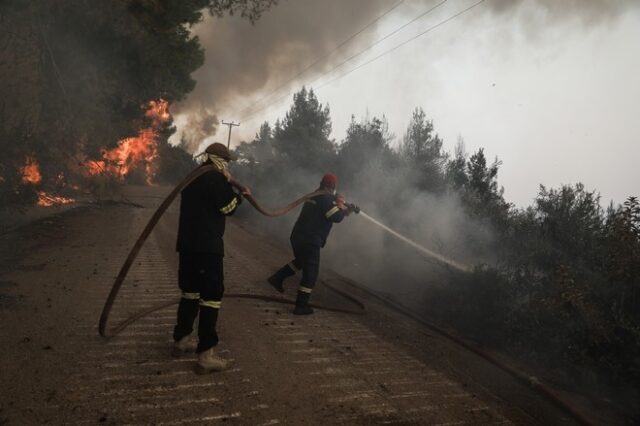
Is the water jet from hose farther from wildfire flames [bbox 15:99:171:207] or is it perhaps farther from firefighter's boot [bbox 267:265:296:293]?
wildfire flames [bbox 15:99:171:207]

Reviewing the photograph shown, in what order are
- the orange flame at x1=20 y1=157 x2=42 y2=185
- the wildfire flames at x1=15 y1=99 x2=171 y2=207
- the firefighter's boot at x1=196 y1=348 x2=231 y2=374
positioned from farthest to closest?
the wildfire flames at x1=15 y1=99 x2=171 y2=207
the orange flame at x1=20 y1=157 x2=42 y2=185
the firefighter's boot at x1=196 y1=348 x2=231 y2=374

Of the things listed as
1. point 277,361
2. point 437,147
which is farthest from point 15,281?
point 437,147

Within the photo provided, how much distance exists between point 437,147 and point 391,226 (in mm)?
6413

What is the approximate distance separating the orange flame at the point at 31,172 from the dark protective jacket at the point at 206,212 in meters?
9.63

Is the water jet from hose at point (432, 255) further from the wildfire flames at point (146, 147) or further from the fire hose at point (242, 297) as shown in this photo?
the wildfire flames at point (146, 147)

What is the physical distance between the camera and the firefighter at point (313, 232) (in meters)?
5.98

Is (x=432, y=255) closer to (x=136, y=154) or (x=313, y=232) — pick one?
(x=313, y=232)

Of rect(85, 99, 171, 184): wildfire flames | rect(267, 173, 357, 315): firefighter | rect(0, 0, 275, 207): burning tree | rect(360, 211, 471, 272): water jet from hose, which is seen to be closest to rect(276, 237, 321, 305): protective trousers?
rect(267, 173, 357, 315): firefighter

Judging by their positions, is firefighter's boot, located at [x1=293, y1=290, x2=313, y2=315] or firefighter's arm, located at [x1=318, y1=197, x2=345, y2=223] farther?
firefighter's arm, located at [x1=318, y1=197, x2=345, y2=223]

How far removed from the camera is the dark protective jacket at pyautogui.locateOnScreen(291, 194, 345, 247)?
6.08 m

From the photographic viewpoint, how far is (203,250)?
154 inches

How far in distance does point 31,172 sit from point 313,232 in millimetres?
9973

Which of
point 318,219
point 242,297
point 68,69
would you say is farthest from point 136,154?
point 318,219

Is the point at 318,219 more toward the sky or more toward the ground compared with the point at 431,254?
more toward the sky
